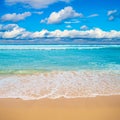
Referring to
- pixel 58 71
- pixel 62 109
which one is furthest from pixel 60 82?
pixel 62 109

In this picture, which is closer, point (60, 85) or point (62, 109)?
point (62, 109)

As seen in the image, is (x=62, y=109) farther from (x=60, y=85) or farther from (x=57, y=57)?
(x=57, y=57)

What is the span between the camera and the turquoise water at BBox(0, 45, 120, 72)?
5.00 meters

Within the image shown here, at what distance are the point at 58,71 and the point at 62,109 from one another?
152 centimetres

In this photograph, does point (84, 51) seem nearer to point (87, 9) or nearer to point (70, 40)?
point (70, 40)

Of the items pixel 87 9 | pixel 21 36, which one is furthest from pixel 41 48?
pixel 87 9

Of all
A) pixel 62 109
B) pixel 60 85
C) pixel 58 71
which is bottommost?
pixel 62 109

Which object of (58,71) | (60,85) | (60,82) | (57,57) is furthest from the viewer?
(57,57)

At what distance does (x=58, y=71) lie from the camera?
4.80 meters

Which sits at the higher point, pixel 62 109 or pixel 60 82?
pixel 60 82

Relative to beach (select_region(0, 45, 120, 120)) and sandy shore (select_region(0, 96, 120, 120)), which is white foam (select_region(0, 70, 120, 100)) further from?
sandy shore (select_region(0, 96, 120, 120))

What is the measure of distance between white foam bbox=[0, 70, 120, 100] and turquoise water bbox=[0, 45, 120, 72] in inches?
11.9

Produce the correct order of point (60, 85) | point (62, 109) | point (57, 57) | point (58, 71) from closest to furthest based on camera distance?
point (62, 109) → point (60, 85) → point (58, 71) → point (57, 57)

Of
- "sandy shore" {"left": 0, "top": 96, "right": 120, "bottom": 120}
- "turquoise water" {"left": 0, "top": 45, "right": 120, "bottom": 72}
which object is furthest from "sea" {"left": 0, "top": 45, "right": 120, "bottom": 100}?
"sandy shore" {"left": 0, "top": 96, "right": 120, "bottom": 120}
